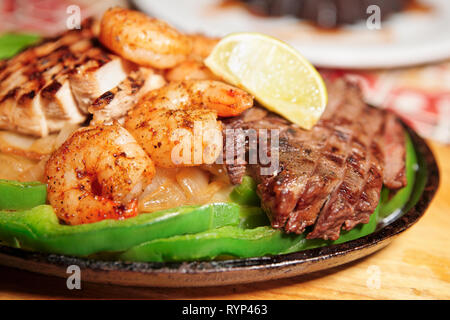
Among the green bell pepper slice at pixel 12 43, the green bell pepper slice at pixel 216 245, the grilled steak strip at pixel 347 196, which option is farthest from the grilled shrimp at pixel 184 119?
the green bell pepper slice at pixel 12 43

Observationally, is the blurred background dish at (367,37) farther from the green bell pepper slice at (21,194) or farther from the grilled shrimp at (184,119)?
the green bell pepper slice at (21,194)

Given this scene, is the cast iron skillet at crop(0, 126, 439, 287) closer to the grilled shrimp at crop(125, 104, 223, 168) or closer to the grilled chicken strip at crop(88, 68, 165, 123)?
the grilled shrimp at crop(125, 104, 223, 168)

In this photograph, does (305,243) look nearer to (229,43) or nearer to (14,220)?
(229,43)

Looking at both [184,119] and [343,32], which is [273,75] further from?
[343,32]

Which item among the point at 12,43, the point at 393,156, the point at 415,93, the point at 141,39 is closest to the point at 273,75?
the point at 141,39

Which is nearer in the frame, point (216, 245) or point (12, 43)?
point (216, 245)

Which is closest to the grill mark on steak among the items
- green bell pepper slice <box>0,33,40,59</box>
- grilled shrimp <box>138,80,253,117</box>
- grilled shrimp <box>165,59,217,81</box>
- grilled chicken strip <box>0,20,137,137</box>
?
grilled shrimp <box>138,80,253,117</box>
